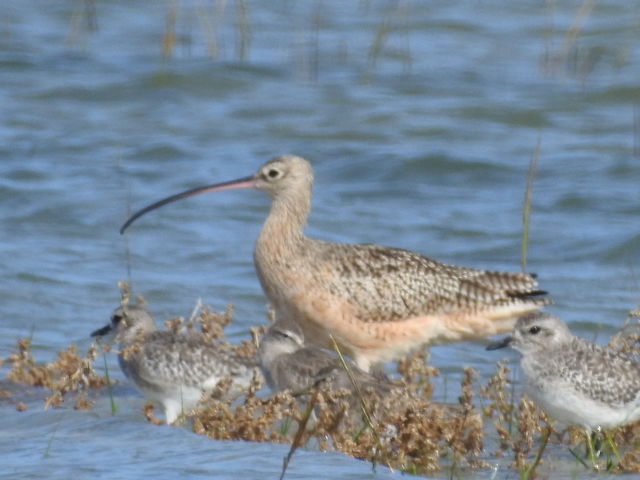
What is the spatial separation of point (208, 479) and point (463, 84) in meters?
11.1

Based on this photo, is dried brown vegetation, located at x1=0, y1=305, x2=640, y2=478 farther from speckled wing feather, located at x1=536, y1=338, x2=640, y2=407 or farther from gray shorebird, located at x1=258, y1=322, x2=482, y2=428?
speckled wing feather, located at x1=536, y1=338, x2=640, y2=407

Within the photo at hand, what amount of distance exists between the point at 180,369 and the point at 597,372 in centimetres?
181

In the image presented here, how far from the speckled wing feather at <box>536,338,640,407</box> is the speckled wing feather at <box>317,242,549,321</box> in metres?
1.66

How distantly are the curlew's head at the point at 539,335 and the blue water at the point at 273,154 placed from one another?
0.65m

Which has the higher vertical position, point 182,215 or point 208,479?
point 208,479

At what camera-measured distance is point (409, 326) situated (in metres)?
7.80

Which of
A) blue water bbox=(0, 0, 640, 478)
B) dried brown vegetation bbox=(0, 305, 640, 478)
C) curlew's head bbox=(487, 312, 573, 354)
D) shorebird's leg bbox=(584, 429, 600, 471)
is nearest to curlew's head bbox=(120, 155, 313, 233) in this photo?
blue water bbox=(0, 0, 640, 478)

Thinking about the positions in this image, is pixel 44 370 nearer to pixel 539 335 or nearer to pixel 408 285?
pixel 408 285

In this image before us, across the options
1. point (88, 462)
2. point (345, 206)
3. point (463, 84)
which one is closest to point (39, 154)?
point (345, 206)

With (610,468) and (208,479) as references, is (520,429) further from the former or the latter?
(208,479)

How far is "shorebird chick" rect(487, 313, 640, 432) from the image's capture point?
594 cm

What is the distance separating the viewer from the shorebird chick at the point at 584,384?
19.5 ft

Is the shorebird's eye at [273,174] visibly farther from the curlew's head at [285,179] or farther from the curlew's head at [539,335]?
the curlew's head at [539,335]

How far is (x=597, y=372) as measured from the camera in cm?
600
